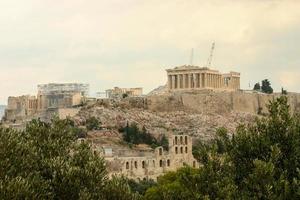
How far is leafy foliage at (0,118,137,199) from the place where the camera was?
24219 millimetres

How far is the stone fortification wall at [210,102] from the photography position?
106812 mm

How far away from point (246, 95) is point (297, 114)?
86326mm

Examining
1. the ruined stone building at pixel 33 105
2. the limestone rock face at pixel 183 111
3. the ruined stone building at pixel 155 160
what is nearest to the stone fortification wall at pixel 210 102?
the limestone rock face at pixel 183 111

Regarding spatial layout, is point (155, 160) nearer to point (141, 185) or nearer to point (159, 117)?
point (141, 185)

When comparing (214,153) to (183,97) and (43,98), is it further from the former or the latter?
(43,98)

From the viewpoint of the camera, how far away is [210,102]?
109m

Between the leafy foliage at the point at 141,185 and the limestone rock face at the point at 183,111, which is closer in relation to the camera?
the leafy foliage at the point at 141,185

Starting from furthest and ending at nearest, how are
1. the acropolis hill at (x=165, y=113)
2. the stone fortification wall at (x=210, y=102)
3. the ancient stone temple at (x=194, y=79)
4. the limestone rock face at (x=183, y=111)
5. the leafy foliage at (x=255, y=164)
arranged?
the ancient stone temple at (x=194, y=79), the stone fortification wall at (x=210, y=102), the limestone rock face at (x=183, y=111), the acropolis hill at (x=165, y=113), the leafy foliage at (x=255, y=164)

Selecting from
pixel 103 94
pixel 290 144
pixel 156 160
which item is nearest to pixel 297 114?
pixel 290 144

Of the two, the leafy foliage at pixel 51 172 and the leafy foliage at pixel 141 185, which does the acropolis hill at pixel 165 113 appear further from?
the leafy foliage at pixel 51 172

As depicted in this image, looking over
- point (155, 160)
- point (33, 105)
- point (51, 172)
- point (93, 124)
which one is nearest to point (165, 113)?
point (93, 124)

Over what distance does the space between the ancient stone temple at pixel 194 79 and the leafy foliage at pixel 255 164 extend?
88431mm

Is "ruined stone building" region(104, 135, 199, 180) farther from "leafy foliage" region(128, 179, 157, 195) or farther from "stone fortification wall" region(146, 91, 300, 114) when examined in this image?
"stone fortification wall" region(146, 91, 300, 114)

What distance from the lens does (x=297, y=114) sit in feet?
92.4
